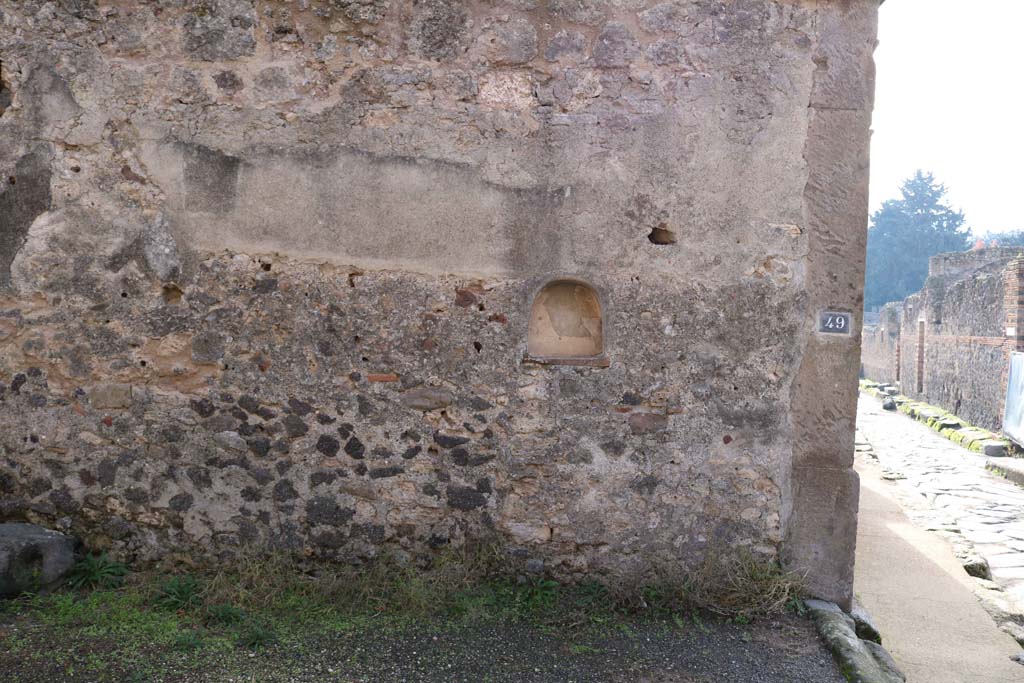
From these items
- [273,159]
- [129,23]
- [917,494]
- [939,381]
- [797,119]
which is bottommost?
[917,494]

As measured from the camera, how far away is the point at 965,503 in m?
8.03

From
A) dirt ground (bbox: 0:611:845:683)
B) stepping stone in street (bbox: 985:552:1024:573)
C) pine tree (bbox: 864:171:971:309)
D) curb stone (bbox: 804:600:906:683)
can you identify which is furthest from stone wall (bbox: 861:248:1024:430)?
pine tree (bbox: 864:171:971:309)

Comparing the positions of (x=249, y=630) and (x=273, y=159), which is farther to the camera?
(x=273, y=159)

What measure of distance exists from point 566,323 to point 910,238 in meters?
47.1

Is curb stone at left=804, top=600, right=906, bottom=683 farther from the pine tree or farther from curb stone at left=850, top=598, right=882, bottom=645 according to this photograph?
the pine tree

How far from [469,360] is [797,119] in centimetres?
207

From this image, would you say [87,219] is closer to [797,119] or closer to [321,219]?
[321,219]

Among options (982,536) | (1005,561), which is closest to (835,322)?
(1005,561)

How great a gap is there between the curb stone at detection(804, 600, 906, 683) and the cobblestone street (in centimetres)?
146

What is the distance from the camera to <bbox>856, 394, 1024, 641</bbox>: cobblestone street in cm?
548

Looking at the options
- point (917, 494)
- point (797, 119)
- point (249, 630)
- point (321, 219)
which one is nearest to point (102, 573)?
point (249, 630)

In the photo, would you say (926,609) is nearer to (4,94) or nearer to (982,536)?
(982,536)

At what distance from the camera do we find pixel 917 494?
8312 millimetres

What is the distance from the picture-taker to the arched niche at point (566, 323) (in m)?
3.97
